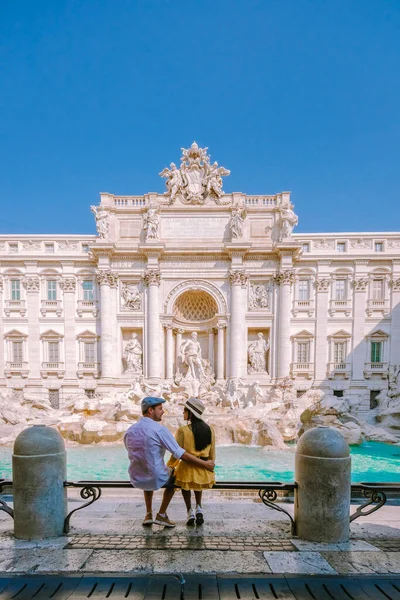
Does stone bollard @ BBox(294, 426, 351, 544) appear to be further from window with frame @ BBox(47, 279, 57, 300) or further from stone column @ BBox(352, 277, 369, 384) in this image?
window with frame @ BBox(47, 279, 57, 300)

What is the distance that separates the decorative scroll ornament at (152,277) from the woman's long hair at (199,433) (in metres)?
15.3

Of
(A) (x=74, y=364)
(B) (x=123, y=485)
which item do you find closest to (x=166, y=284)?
(A) (x=74, y=364)

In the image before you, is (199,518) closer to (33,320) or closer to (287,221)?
(287,221)

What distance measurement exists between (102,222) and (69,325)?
6.92 m

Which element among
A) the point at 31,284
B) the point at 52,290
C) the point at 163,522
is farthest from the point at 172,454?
the point at 31,284

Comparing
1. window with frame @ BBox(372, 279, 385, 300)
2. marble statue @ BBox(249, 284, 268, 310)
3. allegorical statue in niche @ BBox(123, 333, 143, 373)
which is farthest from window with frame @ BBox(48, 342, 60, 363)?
window with frame @ BBox(372, 279, 385, 300)

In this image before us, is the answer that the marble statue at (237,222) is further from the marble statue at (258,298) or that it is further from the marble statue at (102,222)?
the marble statue at (102,222)

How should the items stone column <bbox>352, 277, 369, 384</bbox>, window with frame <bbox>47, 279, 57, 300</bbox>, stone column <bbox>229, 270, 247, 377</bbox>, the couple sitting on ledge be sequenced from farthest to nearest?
1. window with frame <bbox>47, 279, 57, 300</bbox>
2. stone column <bbox>352, 277, 369, 384</bbox>
3. stone column <bbox>229, 270, 247, 377</bbox>
4. the couple sitting on ledge

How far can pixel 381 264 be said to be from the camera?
1847cm

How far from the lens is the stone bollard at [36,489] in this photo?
290 cm

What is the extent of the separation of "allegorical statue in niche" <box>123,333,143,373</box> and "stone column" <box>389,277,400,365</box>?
15.9 meters

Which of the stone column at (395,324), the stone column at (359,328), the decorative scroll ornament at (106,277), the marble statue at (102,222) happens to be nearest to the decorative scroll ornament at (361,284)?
the stone column at (359,328)

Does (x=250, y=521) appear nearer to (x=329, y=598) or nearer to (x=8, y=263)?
(x=329, y=598)

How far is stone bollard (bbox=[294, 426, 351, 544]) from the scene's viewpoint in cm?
283
